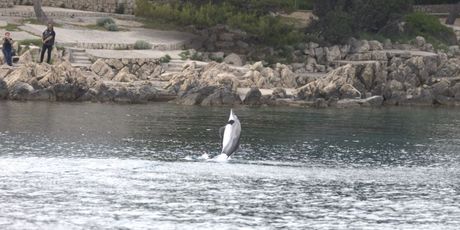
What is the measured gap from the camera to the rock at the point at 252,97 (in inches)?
2458

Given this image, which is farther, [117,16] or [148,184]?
[117,16]

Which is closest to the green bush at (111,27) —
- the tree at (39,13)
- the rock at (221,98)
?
the tree at (39,13)

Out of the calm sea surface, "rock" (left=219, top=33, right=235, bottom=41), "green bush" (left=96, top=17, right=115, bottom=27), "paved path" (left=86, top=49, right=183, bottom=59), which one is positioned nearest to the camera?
the calm sea surface

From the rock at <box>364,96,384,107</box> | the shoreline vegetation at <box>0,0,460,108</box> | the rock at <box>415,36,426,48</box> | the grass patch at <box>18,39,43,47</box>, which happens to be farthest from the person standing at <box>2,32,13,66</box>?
the rock at <box>415,36,426,48</box>

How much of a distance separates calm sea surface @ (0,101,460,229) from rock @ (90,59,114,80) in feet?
31.1

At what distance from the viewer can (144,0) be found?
7588cm

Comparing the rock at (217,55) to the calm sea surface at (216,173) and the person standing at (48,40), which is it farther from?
the calm sea surface at (216,173)

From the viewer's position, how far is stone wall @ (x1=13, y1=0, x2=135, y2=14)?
8156cm

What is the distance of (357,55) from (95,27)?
50.8ft

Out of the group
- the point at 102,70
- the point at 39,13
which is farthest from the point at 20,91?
the point at 39,13

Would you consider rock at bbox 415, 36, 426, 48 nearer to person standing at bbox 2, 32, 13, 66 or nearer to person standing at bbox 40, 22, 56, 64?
person standing at bbox 40, 22, 56, 64

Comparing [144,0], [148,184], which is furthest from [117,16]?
[148,184]

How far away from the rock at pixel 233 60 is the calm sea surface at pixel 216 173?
54.8ft

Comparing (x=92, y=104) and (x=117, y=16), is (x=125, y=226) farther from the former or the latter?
(x=117, y=16)
